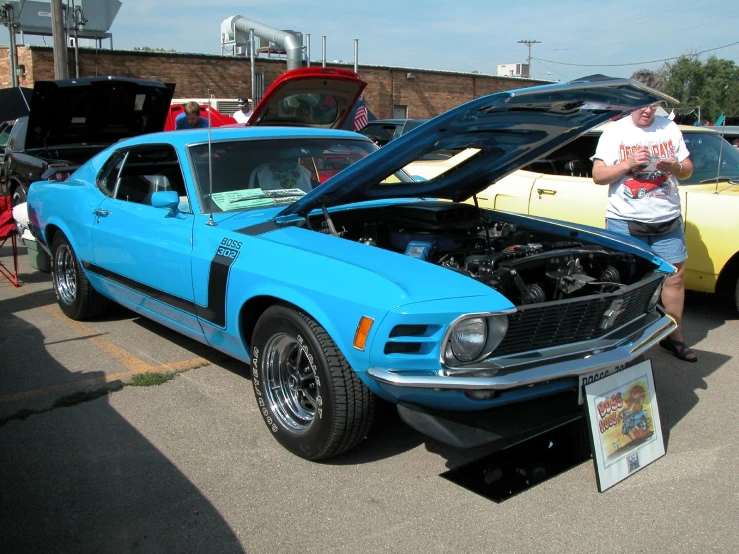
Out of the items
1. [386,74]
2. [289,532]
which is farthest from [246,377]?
[386,74]

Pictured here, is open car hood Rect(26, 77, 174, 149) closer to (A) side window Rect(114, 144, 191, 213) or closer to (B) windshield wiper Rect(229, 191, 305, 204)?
(A) side window Rect(114, 144, 191, 213)

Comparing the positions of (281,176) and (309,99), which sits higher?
(309,99)

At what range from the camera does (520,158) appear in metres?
4.27

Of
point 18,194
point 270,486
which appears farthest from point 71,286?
point 18,194

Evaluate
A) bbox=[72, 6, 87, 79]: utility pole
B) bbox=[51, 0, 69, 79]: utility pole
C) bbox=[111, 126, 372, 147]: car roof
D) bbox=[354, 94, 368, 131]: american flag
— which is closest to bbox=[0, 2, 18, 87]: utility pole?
bbox=[72, 6, 87, 79]: utility pole

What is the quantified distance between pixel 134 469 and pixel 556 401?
1970mm

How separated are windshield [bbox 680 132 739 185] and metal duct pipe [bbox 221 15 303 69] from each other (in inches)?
571

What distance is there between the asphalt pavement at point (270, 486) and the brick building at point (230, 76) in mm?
16424

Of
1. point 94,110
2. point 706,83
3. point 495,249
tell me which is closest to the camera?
point 495,249

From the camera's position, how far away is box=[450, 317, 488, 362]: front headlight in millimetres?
2830

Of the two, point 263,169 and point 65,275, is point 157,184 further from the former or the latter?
point 65,275

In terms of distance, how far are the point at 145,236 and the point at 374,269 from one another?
1898mm

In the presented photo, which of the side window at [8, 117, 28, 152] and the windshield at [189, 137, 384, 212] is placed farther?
the side window at [8, 117, 28, 152]

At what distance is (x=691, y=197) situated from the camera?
5.76 meters
